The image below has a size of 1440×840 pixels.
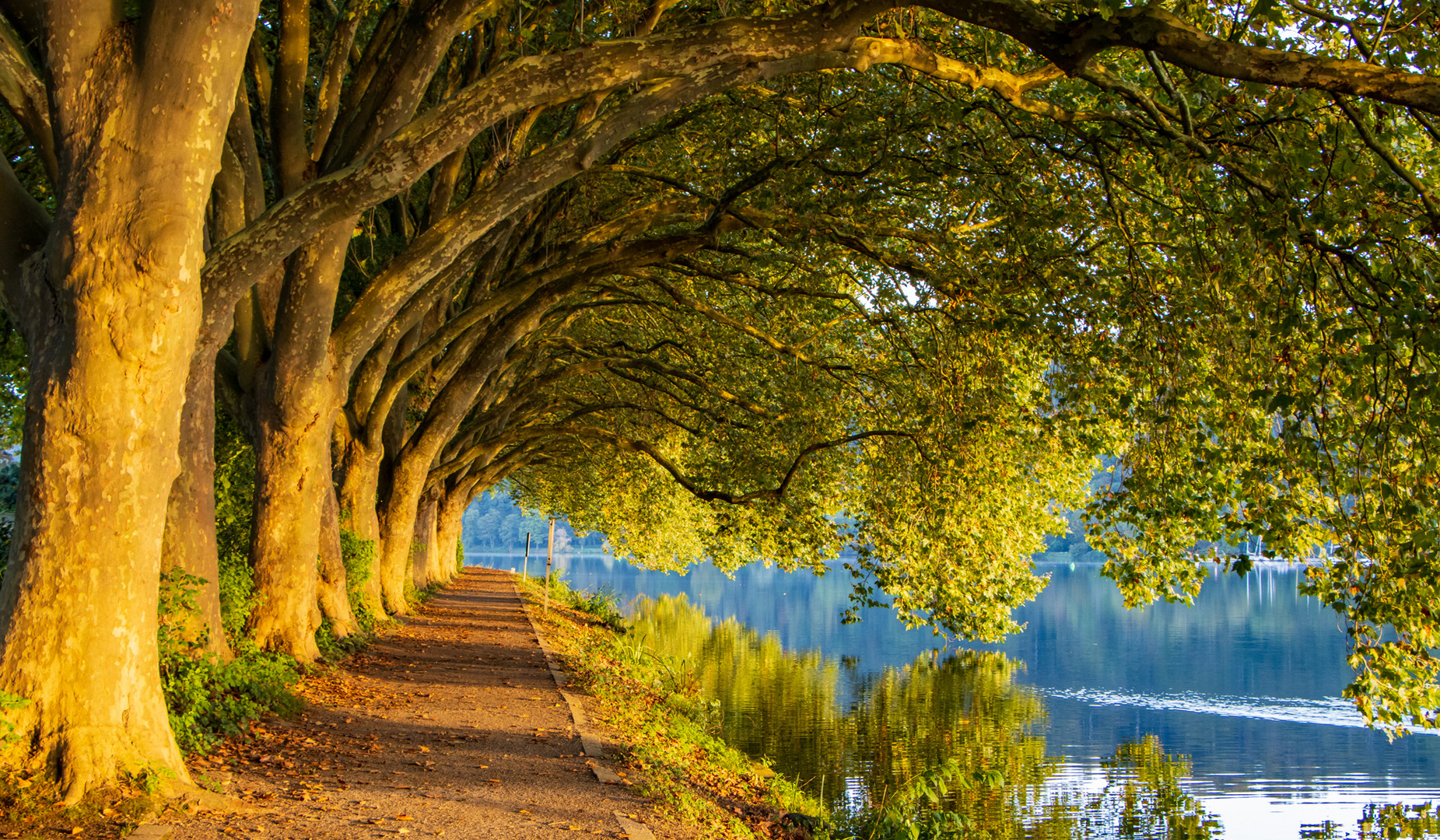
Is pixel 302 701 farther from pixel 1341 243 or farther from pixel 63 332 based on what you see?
pixel 1341 243

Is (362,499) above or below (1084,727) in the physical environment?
above

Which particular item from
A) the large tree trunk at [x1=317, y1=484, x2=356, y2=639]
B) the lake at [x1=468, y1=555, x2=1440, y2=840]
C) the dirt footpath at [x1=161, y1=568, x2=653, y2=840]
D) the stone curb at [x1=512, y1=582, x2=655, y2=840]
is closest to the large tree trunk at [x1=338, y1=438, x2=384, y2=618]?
the large tree trunk at [x1=317, y1=484, x2=356, y2=639]

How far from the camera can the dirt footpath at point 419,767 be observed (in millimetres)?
5910

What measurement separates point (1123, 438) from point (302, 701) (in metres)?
8.76

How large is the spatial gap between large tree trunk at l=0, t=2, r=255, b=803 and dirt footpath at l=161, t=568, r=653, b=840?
2.51 feet

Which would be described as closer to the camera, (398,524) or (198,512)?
(198,512)

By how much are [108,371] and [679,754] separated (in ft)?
18.7

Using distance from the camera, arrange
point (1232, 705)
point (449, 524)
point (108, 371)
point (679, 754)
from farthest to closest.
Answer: point (449, 524) < point (1232, 705) < point (679, 754) < point (108, 371)

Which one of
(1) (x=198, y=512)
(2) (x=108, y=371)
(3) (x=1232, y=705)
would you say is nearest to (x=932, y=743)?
(3) (x=1232, y=705)

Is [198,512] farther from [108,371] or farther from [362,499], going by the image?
[362,499]

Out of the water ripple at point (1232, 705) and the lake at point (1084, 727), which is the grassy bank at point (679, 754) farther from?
the water ripple at point (1232, 705)

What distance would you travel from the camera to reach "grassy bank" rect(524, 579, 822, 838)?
23.8ft

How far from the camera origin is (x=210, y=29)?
19.6 feet

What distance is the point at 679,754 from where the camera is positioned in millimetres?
9281
